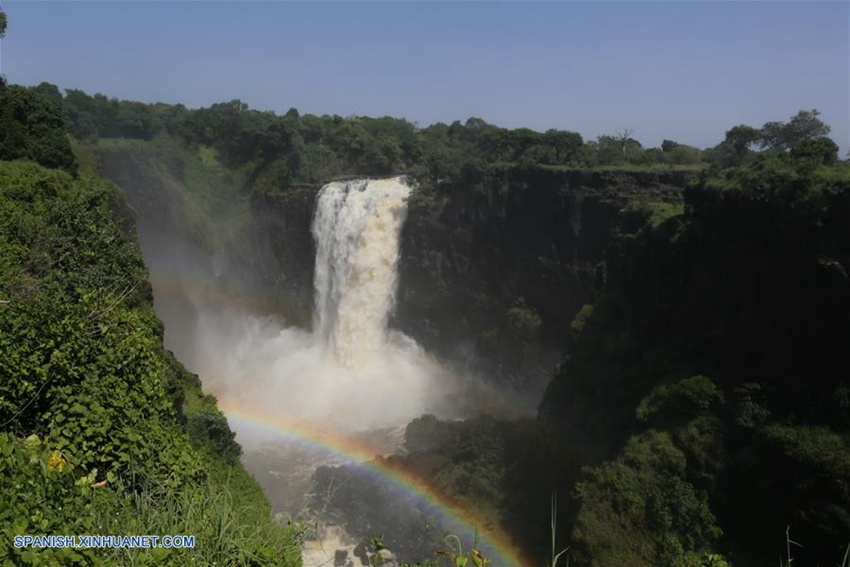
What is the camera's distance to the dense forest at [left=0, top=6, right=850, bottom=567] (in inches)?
219

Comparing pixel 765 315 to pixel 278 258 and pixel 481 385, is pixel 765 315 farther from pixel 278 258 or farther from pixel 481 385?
pixel 278 258

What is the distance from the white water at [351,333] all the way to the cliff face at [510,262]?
1230 millimetres

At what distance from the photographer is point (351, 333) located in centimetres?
3816

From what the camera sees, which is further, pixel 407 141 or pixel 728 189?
pixel 407 141

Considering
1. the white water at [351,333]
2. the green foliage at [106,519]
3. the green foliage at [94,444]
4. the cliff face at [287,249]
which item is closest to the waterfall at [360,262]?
the white water at [351,333]

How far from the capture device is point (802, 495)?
16234mm

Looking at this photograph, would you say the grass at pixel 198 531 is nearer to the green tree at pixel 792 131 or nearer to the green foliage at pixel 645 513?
the green foliage at pixel 645 513

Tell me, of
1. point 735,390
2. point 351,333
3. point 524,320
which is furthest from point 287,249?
point 735,390

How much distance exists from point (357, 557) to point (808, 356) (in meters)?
14.8

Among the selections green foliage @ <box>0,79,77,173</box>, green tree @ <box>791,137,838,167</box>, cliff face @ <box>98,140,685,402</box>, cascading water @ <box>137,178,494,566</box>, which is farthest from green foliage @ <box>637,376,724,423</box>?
green foliage @ <box>0,79,77,173</box>

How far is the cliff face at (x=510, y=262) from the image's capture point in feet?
99.7

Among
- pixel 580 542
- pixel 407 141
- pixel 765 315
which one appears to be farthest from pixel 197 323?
pixel 765 315

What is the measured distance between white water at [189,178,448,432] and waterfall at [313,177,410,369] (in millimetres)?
61

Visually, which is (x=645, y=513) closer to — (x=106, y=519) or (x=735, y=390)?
(x=735, y=390)
